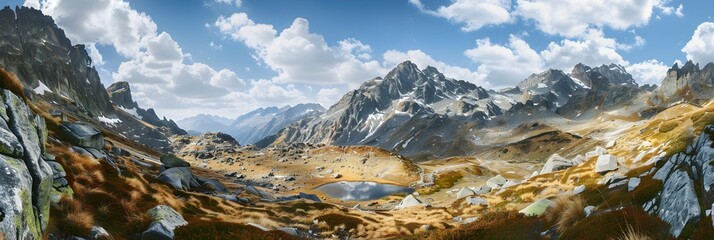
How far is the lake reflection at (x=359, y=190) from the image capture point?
384 ft

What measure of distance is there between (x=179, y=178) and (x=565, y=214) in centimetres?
4737

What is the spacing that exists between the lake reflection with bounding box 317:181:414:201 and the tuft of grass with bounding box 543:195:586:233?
328 ft

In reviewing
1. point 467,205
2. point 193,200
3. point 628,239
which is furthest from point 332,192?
point 628,239

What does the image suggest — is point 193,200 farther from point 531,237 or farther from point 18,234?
point 531,237

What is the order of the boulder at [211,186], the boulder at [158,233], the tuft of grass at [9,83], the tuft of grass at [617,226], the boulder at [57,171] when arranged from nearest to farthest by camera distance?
the tuft of grass at [617,226], the boulder at [158,233], the tuft of grass at [9,83], the boulder at [57,171], the boulder at [211,186]

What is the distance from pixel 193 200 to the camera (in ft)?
130

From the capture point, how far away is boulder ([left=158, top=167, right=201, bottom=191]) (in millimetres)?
46544

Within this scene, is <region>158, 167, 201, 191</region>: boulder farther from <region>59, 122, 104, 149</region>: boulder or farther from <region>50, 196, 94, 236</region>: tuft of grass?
<region>50, 196, 94, 236</region>: tuft of grass

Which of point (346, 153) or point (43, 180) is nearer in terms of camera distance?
point (43, 180)

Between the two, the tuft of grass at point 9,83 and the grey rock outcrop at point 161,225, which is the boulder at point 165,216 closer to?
the grey rock outcrop at point 161,225

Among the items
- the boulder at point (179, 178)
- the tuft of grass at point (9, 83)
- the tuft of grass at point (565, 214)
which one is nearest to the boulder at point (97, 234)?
the tuft of grass at point (9, 83)

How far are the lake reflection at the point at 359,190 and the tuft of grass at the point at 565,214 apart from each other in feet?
328

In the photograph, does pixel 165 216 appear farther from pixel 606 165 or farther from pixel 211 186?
pixel 211 186

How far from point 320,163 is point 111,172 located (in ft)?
506
